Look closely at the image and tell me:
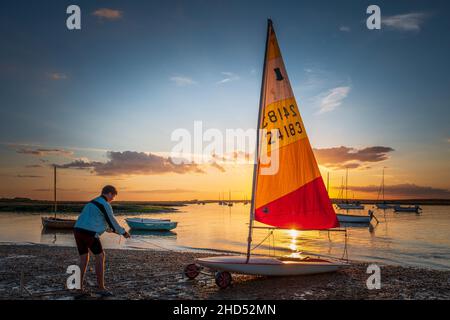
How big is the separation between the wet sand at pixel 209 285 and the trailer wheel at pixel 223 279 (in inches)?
6.2

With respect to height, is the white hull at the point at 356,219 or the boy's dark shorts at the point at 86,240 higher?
the boy's dark shorts at the point at 86,240

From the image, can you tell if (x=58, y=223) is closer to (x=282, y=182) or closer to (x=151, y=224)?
(x=151, y=224)

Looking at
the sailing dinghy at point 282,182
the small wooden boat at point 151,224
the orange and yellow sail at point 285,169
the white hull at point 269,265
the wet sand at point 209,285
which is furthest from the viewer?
the small wooden boat at point 151,224

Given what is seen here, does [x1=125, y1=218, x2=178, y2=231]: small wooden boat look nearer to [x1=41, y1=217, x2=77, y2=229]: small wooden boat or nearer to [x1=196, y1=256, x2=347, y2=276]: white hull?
[x1=41, y1=217, x2=77, y2=229]: small wooden boat

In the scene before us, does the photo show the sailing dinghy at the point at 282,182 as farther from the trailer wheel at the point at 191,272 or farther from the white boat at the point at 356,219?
the white boat at the point at 356,219

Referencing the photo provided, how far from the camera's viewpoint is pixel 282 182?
11.1 meters

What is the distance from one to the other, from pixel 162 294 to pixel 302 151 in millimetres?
6474

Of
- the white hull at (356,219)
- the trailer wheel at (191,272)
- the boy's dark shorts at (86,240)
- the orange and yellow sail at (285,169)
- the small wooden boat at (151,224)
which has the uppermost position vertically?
the orange and yellow sail at (285,169)

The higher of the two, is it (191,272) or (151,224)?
(191,272)

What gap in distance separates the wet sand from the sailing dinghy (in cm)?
56

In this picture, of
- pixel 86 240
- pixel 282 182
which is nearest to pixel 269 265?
pixel 282 182

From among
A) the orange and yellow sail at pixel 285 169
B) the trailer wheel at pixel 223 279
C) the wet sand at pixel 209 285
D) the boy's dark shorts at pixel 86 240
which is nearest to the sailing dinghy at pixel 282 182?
the orange and yellow sail at pixel 285 169

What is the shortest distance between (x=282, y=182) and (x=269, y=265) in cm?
276

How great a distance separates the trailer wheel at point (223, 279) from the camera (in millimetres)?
9797
